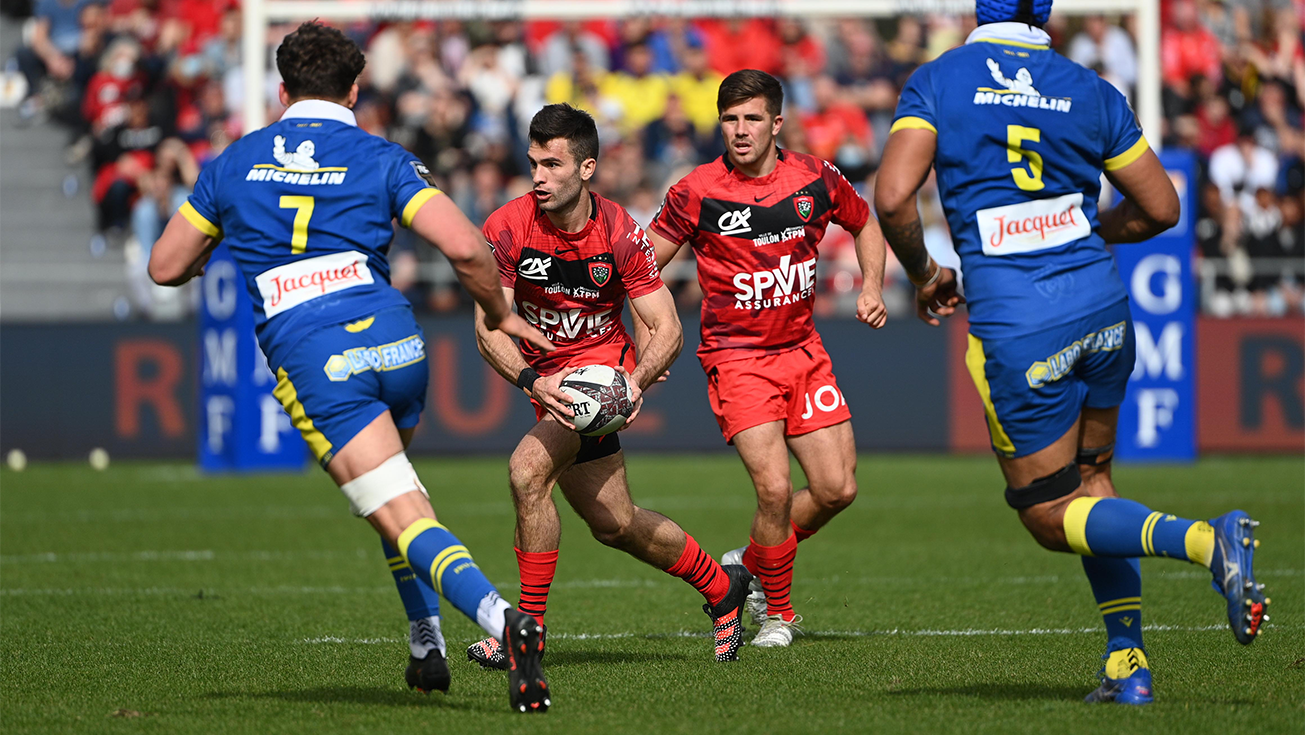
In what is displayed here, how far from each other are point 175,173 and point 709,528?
10.4 m

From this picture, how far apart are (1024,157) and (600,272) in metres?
2.09

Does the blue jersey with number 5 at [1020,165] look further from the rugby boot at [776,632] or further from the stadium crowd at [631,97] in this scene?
the stadium crowd at [631,97]

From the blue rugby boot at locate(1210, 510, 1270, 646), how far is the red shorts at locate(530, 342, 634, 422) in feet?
9.25

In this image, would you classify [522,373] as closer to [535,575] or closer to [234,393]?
[535,575]

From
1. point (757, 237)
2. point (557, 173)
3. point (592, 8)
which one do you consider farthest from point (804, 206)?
point (592, 8)

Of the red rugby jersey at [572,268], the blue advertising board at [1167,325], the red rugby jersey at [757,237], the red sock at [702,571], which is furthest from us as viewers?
the blue advertising board at [1167,325]

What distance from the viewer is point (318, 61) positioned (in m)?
5.03

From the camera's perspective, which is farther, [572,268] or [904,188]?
[572,268]

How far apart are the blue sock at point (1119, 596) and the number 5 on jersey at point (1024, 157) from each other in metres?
1.26

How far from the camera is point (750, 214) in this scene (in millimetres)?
7074

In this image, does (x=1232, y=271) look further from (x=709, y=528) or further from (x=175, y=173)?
(x=175, y=173)

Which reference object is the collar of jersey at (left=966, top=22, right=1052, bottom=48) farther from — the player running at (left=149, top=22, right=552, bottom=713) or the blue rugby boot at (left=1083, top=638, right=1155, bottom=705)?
the blue rugby boot at (left=1083, top=638, right=1155, bottom=705)

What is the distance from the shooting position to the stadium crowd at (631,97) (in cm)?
1788

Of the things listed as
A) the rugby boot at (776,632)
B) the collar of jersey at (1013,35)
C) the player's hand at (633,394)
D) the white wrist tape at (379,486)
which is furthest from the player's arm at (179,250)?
the rugby boot at (776,632)
